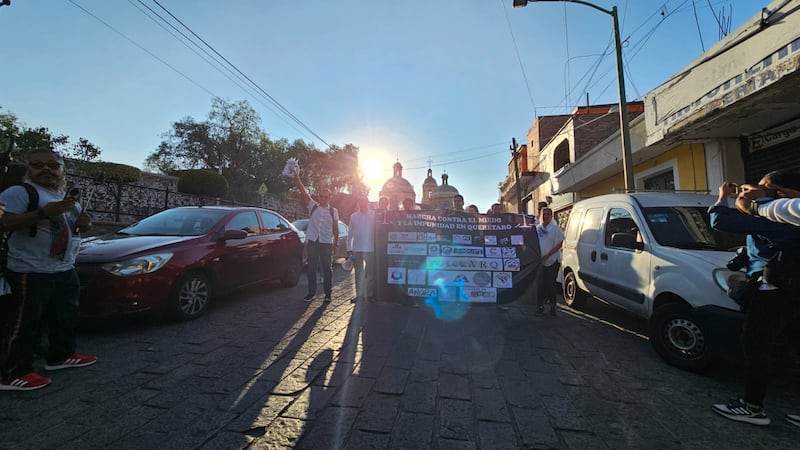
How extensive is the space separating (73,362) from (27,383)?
1.35 ft

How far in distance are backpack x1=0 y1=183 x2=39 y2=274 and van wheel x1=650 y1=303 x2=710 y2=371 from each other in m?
5.99

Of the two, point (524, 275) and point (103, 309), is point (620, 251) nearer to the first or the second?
point (524, 275)

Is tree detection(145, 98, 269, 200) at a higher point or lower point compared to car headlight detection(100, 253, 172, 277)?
higher

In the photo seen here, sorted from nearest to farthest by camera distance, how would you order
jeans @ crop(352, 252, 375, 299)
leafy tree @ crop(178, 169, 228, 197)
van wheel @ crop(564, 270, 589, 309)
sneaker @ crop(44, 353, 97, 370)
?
sneaker @ crop(44, 353, 97, 370) < jeans @ crop(352, 252, 375, 299) < van wheel @ crop(564, 270, 589, 309) < leafy tree @ crop(178, 169, 228, 197)

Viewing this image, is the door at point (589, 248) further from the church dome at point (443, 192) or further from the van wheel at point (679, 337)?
the church dome at point (443, 192)

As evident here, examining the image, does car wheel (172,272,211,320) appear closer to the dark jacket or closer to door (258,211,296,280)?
door (258,211,296,280)

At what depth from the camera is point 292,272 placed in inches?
283

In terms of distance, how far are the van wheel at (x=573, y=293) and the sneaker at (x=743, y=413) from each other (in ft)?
11.2

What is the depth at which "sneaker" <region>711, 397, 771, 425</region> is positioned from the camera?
99.1 inches

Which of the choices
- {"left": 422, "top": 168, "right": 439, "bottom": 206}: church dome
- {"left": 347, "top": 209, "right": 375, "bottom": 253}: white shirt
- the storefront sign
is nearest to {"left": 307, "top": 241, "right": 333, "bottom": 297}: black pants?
{"left": 347, "top": 209, "right": 375, "bottom": 253}: white shirt

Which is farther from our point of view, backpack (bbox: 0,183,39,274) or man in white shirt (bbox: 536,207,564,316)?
man in white shirt (bbox: 536,207,564,316)

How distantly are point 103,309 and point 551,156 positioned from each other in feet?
65.0

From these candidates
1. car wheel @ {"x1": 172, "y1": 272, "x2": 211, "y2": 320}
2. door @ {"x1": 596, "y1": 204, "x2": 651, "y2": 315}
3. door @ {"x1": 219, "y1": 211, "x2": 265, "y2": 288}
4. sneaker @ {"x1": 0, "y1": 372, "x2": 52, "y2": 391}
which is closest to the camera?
sneaker @ {"x1": 0, "y1": 372, "x2": 52, "y2": 391}

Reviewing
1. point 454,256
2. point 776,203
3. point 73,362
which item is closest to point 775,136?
point 776,203
